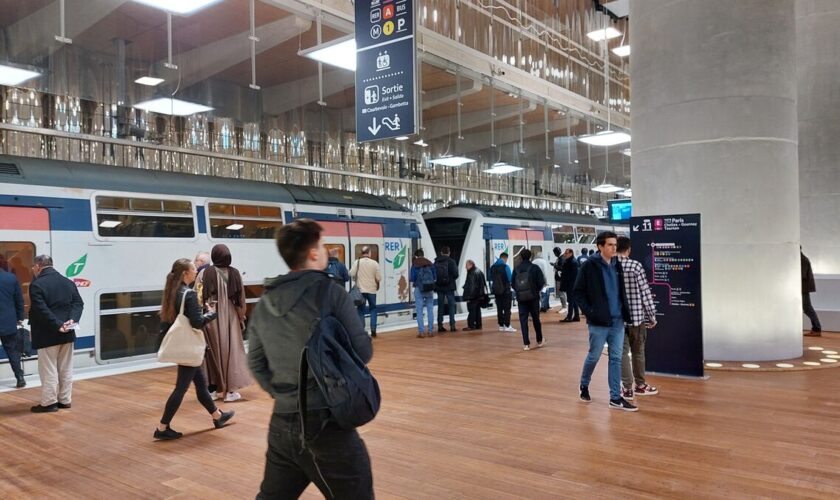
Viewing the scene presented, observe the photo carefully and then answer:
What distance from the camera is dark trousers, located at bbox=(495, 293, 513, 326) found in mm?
10930

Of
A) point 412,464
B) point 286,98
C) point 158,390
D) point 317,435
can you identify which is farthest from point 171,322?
point 286,98

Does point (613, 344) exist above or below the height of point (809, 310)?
above

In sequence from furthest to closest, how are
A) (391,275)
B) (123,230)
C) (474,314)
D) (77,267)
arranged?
(391,275) < (474,314) < (123,230) < (77,267)

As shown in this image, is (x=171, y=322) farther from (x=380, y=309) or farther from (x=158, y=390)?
(x=380, y=309)

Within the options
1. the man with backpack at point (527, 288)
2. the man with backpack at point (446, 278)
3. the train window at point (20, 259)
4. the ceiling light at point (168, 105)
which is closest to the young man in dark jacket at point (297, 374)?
the train window at point (20, 259)

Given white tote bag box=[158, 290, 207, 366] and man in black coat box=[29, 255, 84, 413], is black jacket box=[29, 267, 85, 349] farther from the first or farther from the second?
white tote bag box=[158, 290, 207, 366]

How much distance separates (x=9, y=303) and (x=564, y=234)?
47.0ft

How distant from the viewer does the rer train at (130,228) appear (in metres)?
6.95

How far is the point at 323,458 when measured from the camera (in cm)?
190

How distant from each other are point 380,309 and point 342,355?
32.4 feet

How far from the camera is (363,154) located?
54.2 feet

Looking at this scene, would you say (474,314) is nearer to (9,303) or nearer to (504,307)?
(504,307)

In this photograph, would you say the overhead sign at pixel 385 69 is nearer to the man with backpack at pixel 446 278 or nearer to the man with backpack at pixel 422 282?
the man with backpack at pixel 422 282

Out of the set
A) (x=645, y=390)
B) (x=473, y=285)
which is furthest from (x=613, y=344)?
(x=473, y=285)
